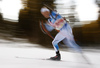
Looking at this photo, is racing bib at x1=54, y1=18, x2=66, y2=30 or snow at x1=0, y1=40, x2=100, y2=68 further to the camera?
racing bib at x1=54, y1=18, x2=66, y2=30

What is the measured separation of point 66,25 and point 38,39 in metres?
4.68

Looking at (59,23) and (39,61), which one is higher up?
(59,23)

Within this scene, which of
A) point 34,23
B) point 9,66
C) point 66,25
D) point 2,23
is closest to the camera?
point 9,66

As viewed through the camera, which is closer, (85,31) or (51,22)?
(51,22)

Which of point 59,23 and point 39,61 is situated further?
point 39,61

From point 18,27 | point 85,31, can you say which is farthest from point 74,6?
point 18,27

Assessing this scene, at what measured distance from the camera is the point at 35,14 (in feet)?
25.4

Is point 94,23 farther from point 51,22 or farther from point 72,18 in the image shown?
point 51,22

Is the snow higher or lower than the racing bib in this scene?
lower

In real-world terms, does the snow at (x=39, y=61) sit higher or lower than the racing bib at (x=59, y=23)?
lower

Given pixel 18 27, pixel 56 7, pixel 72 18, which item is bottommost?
pixel 18 27

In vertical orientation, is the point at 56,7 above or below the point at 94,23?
above

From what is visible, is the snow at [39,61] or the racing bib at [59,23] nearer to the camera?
the snow at [39,61]

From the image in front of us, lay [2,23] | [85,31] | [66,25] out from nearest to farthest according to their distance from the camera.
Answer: [66,25]
[85,31]
[2,23]
